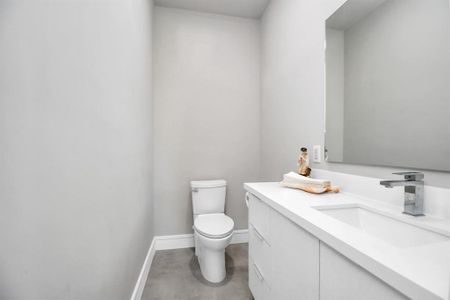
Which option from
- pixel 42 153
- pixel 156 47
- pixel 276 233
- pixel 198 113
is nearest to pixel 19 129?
pixel 42 153

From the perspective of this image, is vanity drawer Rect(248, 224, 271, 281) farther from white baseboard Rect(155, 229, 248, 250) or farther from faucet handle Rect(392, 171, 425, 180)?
white baseboard Rect(155, 229, 248, 250)

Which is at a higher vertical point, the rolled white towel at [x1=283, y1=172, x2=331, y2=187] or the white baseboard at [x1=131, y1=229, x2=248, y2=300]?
the rolled white towel at [x1=283, y1=172, x2=331, y2=187]

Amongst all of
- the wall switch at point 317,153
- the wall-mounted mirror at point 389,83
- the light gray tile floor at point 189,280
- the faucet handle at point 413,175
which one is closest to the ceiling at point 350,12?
the wall-mounted mirror at point 389,83

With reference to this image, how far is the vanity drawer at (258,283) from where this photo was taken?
110cm

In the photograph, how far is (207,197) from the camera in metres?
2.07

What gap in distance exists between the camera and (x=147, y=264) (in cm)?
175

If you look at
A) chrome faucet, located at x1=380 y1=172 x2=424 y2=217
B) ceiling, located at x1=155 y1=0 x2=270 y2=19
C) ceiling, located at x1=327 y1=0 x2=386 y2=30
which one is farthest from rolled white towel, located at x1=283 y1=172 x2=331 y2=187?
ceiling, located at x1=155 y1=0 x2=270 y2=19

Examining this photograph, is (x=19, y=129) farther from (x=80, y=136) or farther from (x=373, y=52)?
(x=373, y=52)

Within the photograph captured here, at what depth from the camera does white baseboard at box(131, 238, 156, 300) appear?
4.47ft

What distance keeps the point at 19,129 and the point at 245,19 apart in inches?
97.0

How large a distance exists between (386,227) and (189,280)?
1.50 metres

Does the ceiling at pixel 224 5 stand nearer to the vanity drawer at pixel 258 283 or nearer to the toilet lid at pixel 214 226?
the toilet lid at pixel 214 226

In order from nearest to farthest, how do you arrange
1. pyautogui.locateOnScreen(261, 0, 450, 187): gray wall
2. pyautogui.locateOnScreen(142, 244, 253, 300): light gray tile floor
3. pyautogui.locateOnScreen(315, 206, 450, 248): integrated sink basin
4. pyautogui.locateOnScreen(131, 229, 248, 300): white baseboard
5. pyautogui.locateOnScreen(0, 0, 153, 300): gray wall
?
pyautogui.locateOnScreen(0, 0, 153, 300): gray wall
pyautogui.locateOnScreen(315, 206, 450, 248): integrated sink basin
pyautogui.locateOnScreen(261, 0, 450, 187): gray wall
pyautogui.locateOnScreen(142, 244, 253, 300): light gray tile floor
pyautogui.locateOnScreen(131, 229, 248, 300): white baseboard

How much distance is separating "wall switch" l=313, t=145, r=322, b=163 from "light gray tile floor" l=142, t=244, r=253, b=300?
113 centimetres
